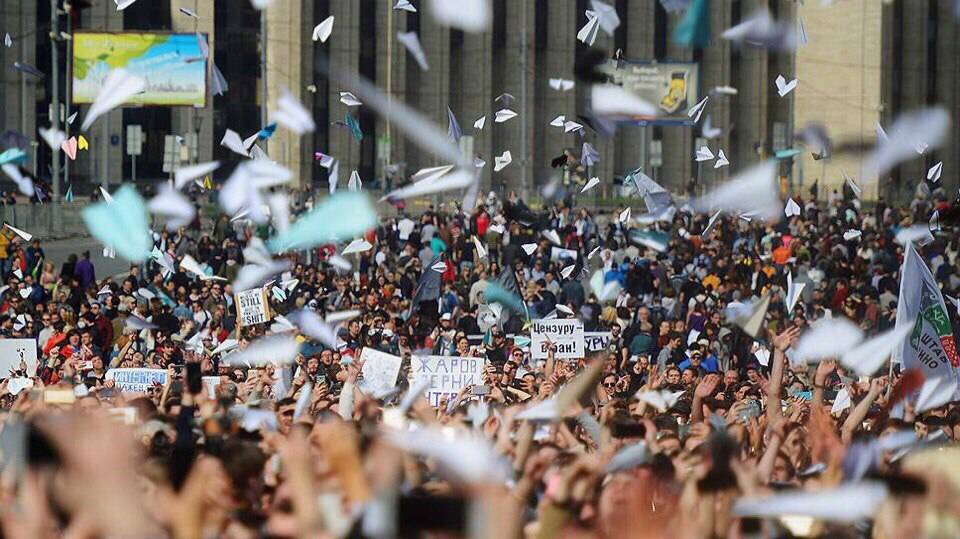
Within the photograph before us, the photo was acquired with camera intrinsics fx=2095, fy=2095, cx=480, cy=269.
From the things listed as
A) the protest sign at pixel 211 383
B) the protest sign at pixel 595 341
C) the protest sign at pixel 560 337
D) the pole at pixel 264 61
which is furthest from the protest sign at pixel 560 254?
the protest sign at pixel 211 383

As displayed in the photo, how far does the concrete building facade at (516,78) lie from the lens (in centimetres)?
7488

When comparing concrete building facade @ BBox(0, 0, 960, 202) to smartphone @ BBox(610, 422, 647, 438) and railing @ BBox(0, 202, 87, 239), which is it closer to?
railing @ BBox(0, 202, 87, 239)

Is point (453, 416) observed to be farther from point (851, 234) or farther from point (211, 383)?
point (851, 234)

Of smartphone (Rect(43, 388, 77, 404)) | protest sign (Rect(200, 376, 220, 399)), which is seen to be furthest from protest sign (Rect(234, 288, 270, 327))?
smartphone (Rect(43, 388, 77, 404))

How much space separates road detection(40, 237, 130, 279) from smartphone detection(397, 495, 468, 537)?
87.5 feet

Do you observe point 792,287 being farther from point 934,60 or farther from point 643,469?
point 934,60

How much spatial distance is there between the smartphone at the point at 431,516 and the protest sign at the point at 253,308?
38.6 feet

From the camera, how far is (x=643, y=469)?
853 centimetres

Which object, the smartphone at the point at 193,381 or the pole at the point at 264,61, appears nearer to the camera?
the smartphone at the point at 193,381

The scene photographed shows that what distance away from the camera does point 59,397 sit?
10.9 m

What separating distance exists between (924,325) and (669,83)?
1690 inches

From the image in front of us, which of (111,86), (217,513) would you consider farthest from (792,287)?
(217,513)

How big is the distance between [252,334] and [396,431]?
10.7m

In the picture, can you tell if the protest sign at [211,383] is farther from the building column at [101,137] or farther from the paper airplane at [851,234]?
the building column at [101,137]
